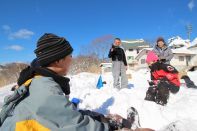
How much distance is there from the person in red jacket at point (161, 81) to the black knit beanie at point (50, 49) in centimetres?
354

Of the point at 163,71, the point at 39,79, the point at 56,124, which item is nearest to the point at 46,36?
the point at 39,79

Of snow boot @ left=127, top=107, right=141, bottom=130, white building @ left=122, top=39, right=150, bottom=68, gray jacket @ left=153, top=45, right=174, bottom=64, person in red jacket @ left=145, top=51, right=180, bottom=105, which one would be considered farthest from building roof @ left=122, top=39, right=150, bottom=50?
snow boot @ left=127, top=107, right=141, bottom=130

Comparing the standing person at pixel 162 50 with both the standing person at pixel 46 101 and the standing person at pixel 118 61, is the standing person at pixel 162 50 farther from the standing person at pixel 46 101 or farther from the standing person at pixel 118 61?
the standing person at pixel 46 101

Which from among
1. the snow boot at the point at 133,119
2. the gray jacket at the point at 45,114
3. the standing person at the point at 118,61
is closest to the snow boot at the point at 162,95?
the snow boot at the point at 133,119

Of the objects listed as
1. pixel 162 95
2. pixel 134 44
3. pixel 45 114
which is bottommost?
pixel 162 95

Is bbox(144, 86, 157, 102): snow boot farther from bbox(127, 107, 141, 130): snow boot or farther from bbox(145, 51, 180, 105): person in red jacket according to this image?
bbox(127, 107, 141, 130): snow boot

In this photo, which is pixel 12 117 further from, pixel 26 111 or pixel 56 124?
pixel 56 124

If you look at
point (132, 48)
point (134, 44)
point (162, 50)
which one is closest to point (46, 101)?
point (162, 50)

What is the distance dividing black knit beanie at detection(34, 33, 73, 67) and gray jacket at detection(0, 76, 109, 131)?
30cm

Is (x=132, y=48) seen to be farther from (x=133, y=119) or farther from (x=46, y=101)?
(x=46, y=101)

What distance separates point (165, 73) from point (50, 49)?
407 cm

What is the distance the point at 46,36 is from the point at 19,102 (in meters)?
0.64

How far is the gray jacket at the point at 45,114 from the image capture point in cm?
172

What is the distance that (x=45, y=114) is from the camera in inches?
68.1
